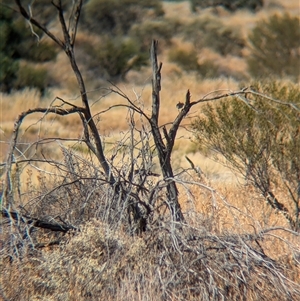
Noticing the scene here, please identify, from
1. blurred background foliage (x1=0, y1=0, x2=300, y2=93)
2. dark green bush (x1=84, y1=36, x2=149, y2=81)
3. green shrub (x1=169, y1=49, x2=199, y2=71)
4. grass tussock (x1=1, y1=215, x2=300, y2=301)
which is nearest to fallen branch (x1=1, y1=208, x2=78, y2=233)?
grass tussock (x1=1, y1=215, x2=300, y2=301)

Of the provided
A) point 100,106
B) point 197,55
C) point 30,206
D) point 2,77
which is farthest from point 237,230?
point 197,55

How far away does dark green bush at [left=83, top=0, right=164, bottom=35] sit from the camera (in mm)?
47719

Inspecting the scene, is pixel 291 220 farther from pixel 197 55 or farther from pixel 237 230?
pixel 197 55

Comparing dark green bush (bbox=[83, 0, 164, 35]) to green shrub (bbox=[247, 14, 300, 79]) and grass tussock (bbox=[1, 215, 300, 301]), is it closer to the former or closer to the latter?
green shrub (bbox=[247, 14, 300, 79])

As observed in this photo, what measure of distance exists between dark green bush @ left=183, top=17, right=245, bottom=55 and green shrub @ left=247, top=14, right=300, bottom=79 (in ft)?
21.8

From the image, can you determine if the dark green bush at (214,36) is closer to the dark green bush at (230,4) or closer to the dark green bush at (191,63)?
the dark green bush at (191,63)

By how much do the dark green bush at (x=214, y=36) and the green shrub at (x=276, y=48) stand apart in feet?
21.8

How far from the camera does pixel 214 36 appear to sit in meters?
46.2

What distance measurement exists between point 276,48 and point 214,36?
1143cm

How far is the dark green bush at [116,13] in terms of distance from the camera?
47.7 metres

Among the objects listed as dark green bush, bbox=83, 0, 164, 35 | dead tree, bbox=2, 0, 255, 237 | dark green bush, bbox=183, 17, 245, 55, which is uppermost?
dark green bush, bbox=83, 0, 164, 35

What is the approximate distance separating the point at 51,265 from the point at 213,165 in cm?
918

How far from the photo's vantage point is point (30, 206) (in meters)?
6.35

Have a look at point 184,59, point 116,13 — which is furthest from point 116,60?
point 116,13
